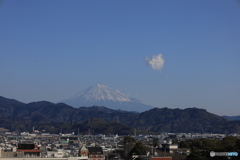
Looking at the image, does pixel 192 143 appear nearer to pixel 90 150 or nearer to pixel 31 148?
Result: pixel 90 150

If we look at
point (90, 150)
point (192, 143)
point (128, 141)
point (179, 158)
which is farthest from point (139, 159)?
point (128, 141)

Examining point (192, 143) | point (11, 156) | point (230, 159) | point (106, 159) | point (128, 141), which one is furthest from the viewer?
point (128, 141)

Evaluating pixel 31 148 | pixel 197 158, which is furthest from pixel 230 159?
pixel 31 148

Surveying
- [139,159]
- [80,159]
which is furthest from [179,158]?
[80,159]

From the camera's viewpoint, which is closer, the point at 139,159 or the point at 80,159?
the point at 80,159

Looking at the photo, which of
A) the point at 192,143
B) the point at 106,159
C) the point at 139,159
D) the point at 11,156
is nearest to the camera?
the point at 11,156

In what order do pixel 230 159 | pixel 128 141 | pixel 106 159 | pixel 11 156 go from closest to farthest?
pixel 230 159
pixel 11 156
pixel 106 159
pixel 128 141

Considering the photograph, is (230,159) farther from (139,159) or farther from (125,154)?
→ (125,154)

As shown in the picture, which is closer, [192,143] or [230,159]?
[230,159]

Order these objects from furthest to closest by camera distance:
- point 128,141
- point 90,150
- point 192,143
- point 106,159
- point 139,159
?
point 128,141 → point 192,143 → point 90,150 → point 106,159 → point 139,159
